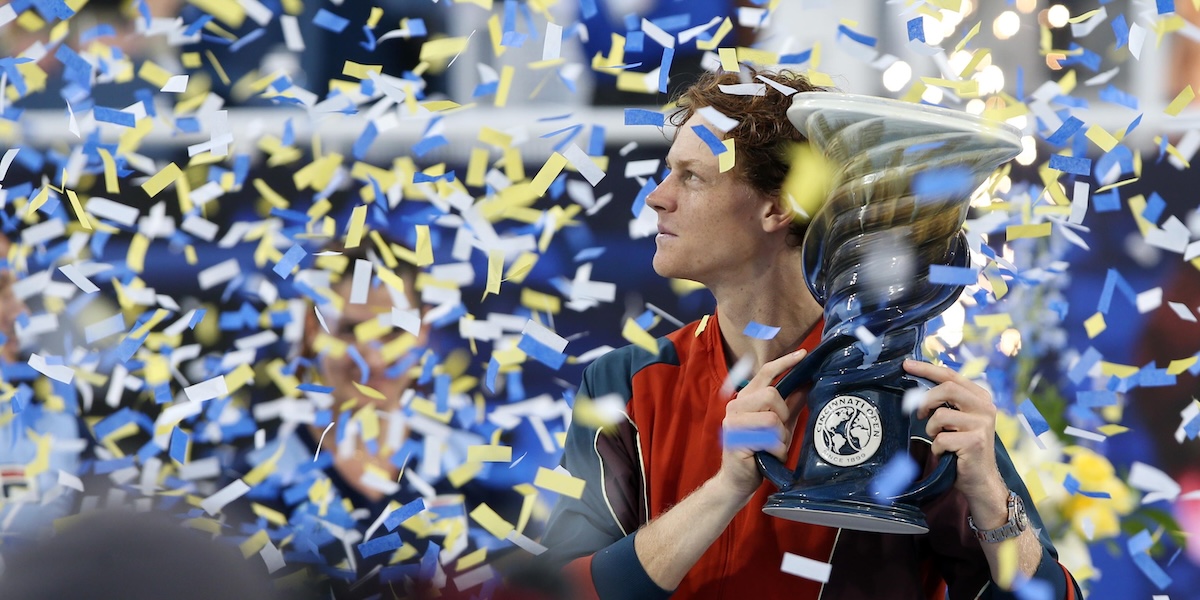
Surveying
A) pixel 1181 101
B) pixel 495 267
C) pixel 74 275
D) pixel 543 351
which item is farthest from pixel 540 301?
pixel 1181 101

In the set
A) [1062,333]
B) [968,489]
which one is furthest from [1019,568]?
[1062,333]

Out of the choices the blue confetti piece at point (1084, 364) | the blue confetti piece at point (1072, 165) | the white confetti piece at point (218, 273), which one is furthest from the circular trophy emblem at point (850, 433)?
the white confetti piece at point (218, 273)

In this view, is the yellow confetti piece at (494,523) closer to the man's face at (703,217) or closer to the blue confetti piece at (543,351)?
the blue confetti piece at (543,351)

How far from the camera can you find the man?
1.50m

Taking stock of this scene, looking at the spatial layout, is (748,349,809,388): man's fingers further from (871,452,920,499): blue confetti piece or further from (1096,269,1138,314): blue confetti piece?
(1096,269,1138,314): blue confetti piece

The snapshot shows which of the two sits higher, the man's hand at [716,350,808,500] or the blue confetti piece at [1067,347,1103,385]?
the man's hand at [716,350,808,500]

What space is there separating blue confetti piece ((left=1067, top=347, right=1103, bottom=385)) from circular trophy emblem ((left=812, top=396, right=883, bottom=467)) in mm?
1182

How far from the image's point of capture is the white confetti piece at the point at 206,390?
7.72 ft

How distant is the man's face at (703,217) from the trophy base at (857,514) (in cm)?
55

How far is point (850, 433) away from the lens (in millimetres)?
1339

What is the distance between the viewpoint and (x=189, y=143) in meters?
3.07

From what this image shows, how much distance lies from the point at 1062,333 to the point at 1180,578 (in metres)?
0.62

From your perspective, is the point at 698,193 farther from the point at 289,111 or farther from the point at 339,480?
the point at 289,111

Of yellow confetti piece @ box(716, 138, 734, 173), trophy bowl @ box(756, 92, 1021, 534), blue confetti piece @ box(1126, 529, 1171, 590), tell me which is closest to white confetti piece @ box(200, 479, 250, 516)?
yellow confetti piece @ box(716, 138, 734, 173)
